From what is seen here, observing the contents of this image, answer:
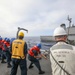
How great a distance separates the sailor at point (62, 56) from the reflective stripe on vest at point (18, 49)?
12.6ft

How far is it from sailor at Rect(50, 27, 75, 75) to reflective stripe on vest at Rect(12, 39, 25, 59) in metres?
3.84

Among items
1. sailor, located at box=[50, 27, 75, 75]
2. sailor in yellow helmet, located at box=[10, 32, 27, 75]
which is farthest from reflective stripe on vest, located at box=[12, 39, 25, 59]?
sailor, located at box=[50, 27, 75, 75]

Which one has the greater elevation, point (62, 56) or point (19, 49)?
point (62, 56)

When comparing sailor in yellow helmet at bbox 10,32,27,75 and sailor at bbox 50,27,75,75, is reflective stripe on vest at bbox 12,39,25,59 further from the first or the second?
sailor at bbox 50,27,75,75

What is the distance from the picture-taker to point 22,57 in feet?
20.7

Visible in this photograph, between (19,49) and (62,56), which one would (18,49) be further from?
(62,56)

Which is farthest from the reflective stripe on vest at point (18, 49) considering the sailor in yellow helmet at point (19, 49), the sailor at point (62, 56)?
the sailor at point (62, 56)

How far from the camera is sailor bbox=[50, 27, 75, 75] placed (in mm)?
2193

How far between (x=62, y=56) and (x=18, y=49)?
4097 millimetres

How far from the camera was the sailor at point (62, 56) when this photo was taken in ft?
7.20

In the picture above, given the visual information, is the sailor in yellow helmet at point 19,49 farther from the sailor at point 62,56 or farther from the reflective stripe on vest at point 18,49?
the sailor at point 62,56

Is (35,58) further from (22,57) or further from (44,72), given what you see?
(22,57)

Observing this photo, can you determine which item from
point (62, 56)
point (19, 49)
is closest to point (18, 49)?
point (19, 49)

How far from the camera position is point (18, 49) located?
6.21m
